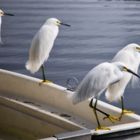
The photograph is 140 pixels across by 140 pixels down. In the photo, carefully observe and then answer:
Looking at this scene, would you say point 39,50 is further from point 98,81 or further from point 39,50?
point 98,81

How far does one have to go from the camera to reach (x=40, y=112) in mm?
5941

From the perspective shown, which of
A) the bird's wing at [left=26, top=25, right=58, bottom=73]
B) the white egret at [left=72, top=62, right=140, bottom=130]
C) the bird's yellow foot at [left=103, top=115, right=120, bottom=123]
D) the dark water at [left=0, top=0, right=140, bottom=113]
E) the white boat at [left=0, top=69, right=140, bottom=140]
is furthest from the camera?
the dark water at [left=0, top=0, right=140, bottom=113]

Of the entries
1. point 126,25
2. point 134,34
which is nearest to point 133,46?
point 134,34

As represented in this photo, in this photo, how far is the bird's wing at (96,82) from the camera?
5094 millimetres

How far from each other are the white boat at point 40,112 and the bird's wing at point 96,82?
1.12 ft

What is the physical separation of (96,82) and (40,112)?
40.8 inches

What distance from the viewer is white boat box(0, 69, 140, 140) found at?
5.65 metres

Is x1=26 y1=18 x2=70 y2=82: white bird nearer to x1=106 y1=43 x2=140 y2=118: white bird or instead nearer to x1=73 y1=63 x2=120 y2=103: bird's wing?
x1=106 y1=43 x2=140 y2=118: white bird

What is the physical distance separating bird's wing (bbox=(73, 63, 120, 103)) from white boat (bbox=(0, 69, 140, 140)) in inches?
13.5

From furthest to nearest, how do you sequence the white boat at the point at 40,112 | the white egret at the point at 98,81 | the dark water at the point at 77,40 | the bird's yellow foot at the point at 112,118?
the dark water at the point at 77,40
the white boat at the point at 40,112
the bird's yellow foot at the point at 112,118
the white egret at the point at 98,81

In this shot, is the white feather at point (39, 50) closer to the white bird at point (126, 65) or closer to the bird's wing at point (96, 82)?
the white bird at point (126, 65)

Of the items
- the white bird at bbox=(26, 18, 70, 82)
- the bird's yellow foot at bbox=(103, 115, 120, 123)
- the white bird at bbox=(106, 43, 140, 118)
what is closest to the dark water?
the white bird at bbox=(26, 18, 70, 82)

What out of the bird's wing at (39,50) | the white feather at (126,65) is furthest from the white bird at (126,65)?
the bird's wing at (39,50)

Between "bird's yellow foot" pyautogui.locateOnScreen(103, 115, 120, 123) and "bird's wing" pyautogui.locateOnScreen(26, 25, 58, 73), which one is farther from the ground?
"bird's wing" pyautogui.locateOnScreen(26, 25, 58, 73)
